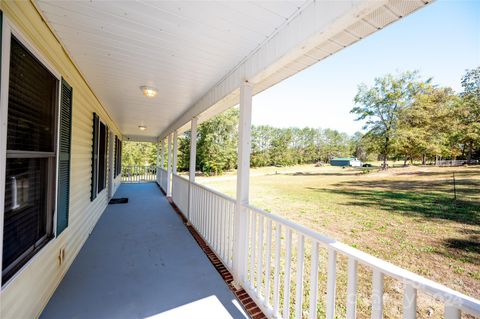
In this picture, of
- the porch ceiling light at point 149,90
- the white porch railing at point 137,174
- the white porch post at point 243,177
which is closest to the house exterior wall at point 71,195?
the porch ceiling light at point 149,90

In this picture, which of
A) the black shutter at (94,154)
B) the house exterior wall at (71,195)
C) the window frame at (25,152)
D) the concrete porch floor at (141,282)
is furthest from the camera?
the black shutter at (94,154)

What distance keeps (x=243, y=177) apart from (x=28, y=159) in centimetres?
192

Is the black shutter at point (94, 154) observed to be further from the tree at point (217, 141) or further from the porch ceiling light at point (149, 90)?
the tree at point (217, 141)

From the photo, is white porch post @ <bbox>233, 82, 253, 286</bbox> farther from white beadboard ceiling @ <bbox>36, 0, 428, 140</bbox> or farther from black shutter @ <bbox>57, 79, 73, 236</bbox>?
black shutter @ <bbox>57, 79, 73, 236</bbox>

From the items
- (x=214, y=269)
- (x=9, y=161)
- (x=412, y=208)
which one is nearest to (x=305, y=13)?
(x=9, y=161)

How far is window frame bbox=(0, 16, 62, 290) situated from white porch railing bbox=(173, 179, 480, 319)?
1.90 meters

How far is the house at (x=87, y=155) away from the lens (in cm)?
140

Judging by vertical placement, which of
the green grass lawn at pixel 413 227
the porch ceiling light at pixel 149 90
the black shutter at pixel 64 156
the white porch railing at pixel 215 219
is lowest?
the green grass lawn at pixel 413 227

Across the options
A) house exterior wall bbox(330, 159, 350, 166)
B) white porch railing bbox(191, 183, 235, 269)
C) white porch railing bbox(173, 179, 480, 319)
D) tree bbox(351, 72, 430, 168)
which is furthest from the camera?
house exterior wall bbox(330, 159, 350, 166)

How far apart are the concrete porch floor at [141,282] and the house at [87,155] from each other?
0.7 inches

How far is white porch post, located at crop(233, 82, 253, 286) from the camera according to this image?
2.47 m

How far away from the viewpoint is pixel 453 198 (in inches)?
335

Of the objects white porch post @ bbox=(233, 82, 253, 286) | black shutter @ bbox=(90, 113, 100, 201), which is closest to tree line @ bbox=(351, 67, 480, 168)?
white porch post @ bbox=(233, 82, 253, 286)

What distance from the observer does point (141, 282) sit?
248cm
